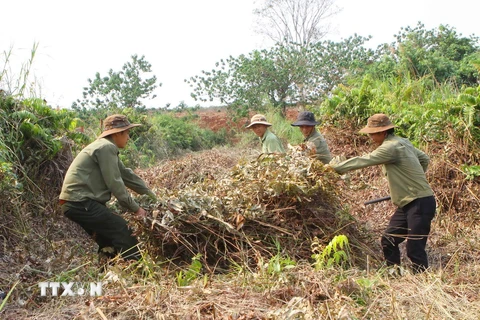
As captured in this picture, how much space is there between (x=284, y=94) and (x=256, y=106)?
4.95 ft

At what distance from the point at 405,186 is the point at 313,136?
1539 mm

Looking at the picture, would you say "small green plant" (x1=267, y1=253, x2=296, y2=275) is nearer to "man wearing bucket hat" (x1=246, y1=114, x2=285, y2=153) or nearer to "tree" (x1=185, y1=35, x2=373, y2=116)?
"man wearing bucket hat" (x1=246, y1=114, x2=285, y2=153)

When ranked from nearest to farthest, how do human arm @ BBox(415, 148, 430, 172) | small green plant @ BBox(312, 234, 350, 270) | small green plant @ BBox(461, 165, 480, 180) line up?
small green plant @ BBox(312, 234, 350, 270) → human arm @ BBox(415, 148, 430, 172) → small green plant @ BBox(461, 165, 480, 180)

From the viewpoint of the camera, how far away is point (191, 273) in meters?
4.59

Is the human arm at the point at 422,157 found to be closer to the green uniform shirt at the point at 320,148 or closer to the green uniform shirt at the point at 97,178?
the green uniform shirt at the point at 320,148

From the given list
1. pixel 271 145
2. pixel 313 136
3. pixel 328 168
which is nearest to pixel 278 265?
pixel 328 168

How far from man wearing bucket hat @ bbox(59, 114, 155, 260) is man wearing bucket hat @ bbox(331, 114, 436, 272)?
2122 millimetres

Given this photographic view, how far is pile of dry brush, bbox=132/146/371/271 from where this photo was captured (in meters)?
4.86

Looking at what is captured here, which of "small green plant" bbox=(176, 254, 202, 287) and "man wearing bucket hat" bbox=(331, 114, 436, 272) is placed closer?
"small green plant" bbox=(176, 254, 202, 287)

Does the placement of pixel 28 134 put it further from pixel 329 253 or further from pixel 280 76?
pixel 280 76

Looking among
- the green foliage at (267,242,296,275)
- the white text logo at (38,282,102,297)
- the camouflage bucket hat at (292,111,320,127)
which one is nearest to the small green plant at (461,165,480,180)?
the camouflage bucket hat at (292,111,320,127)

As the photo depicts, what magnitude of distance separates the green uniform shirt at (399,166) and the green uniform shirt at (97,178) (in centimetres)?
212

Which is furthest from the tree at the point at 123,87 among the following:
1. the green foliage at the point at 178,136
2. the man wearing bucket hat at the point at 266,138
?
the man wearing bucket hat at the point at 266,138

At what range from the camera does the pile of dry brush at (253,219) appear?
15.9 feet
